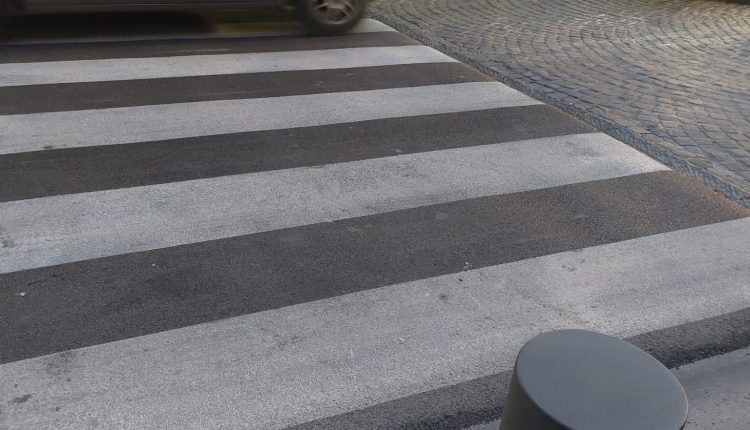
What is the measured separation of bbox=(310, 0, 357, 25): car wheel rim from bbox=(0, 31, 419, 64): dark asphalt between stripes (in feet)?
0.62

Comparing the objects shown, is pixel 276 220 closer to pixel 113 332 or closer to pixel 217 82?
pixel 113 332

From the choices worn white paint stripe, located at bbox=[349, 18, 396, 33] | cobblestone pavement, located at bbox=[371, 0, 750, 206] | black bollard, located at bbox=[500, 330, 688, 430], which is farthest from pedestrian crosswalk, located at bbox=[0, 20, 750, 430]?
worn white paint stripe, located at bbox=[349, 18, 396, 33]

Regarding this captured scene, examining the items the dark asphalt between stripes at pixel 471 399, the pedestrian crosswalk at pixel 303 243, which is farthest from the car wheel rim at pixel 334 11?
the dark asphalt between stripes at pixel 471 399

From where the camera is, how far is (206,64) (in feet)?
25.1

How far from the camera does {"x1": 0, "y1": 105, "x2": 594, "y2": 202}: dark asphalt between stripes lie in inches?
209

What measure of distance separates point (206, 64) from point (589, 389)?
6.06 meters

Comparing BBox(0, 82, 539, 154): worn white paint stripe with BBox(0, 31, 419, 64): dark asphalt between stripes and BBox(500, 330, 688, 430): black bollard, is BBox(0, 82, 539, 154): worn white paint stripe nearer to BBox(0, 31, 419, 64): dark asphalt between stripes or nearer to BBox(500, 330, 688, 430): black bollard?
BBox(0, 31, 419, 64): dark asphalt between stripes

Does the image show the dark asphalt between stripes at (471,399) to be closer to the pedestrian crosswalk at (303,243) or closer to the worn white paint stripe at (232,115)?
the pedestrian crosswalk at (303,243)

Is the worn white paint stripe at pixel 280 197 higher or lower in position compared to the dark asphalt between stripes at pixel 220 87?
lower

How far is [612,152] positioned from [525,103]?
47.1 inches

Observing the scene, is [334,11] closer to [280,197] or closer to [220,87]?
[220,87]

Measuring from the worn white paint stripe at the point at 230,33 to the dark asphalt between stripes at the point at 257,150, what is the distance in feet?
9.13

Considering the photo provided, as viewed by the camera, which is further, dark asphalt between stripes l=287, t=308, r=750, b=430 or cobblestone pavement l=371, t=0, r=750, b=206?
cobblestone pavement l=371, t=0, r=750, b=206

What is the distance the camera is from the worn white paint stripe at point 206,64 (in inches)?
278
